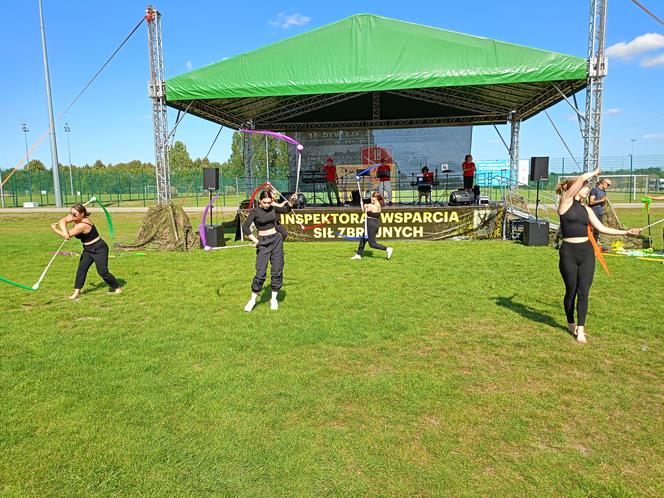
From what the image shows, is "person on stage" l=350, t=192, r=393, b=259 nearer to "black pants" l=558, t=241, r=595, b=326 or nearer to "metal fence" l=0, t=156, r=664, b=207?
"black pants" l=558, t=241, r=595, b=326

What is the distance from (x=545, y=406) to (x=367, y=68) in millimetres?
10681

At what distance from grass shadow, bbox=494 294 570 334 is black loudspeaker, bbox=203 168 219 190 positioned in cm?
900

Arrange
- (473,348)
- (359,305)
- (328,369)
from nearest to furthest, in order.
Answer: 1. (328,369)
2. (473,348)
3. (359,305)

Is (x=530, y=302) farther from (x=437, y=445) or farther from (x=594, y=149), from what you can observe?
(x=594, y=149)

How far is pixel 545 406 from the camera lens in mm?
3906

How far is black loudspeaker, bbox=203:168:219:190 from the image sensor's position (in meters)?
Answer: 13.6

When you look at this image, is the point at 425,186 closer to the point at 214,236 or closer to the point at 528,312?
the point at 214,236

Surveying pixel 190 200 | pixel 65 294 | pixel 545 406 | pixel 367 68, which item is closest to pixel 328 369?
pixel 545 406

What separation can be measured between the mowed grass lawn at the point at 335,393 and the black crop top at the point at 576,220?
4.12ft

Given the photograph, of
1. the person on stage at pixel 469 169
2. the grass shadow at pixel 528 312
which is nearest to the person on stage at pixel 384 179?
the person on stage at pixel 469 169

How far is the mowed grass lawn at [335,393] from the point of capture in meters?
3.02

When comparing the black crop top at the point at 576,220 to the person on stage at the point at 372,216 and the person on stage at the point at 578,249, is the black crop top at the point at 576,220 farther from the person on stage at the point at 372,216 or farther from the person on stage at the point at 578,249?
the person on stage at the point at 372,216

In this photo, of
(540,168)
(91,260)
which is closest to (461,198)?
(540,168)

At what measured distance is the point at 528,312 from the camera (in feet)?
21.9
